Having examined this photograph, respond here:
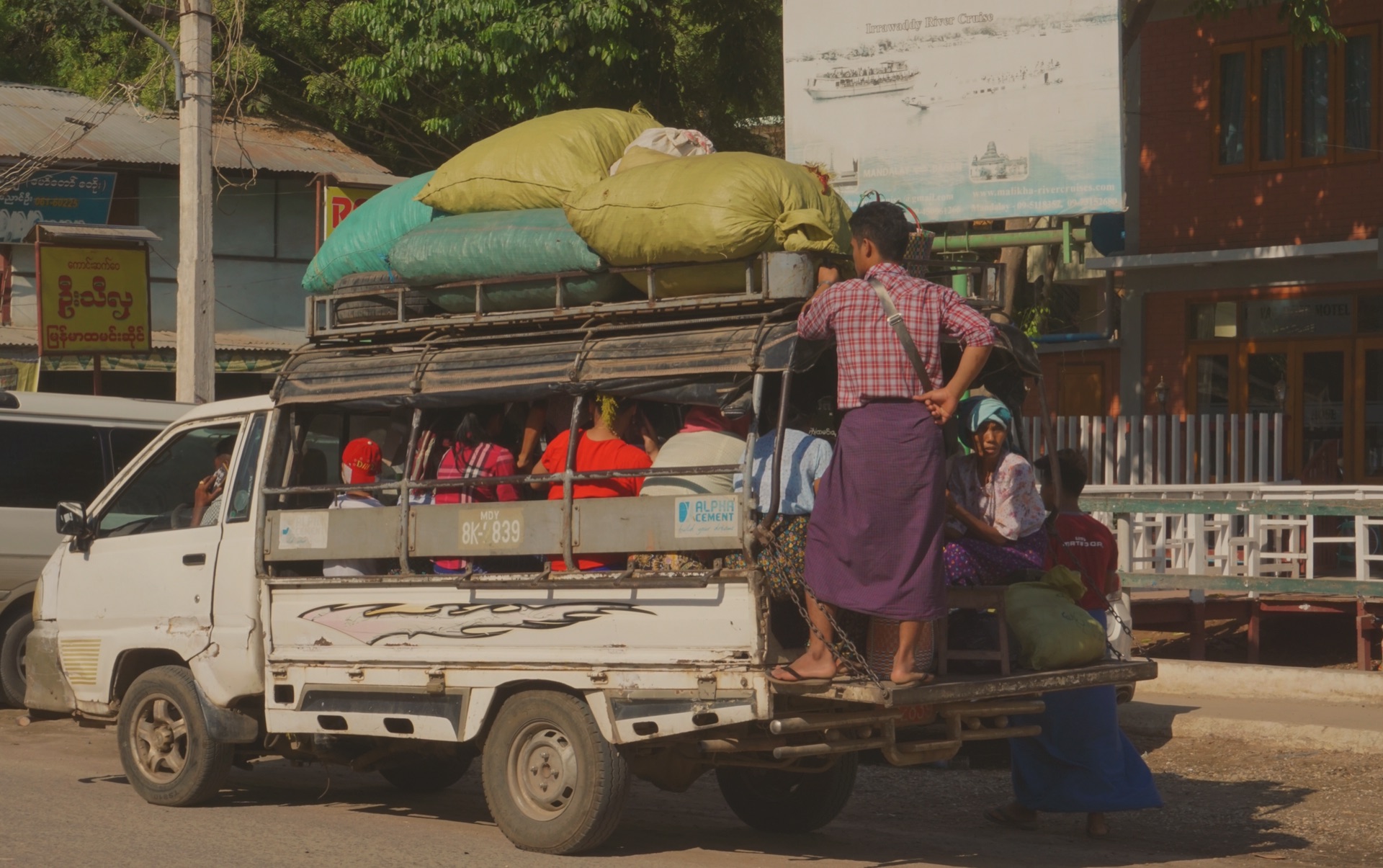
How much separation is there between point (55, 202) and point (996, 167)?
46.6 feet

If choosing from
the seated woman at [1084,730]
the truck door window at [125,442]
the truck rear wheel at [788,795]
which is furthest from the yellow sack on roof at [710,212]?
the truck door window at [125,442]

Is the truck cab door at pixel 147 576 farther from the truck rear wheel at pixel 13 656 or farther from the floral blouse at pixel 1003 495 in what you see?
the floral blouse at pixel 1003 495

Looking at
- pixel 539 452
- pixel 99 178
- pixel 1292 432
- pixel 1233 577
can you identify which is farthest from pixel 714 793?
pixel 99 178

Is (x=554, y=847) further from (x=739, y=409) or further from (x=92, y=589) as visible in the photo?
(x=92, y=589)

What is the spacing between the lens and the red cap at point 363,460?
7.35 m

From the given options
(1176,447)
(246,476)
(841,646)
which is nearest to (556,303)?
(246,476)

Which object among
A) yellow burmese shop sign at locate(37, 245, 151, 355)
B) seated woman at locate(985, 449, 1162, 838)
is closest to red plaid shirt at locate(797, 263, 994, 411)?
seated woman at locate(985, 449, 1162, 838)

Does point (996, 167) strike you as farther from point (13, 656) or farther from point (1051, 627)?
point (1051, 627)

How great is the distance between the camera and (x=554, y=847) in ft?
20.9

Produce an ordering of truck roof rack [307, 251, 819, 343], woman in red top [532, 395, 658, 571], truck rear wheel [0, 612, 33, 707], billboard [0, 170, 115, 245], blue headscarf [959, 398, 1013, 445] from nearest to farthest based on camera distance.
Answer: truck roof rack [307, 251, 819, 343], blue headscarf [959, 398, 1013, 445], woman in red top [532, 395, 658, 571], truck rear wheel [0, 612, 33, 707], billboard [0, 170, 115, 245]

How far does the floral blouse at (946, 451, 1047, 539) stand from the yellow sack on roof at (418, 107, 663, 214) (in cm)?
201

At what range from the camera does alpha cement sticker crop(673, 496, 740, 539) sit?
586 centimetres

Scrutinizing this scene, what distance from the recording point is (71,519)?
8008mm

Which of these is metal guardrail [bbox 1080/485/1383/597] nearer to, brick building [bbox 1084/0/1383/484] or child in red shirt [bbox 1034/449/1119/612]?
brick building [bbox 1084/0/1383/484]
